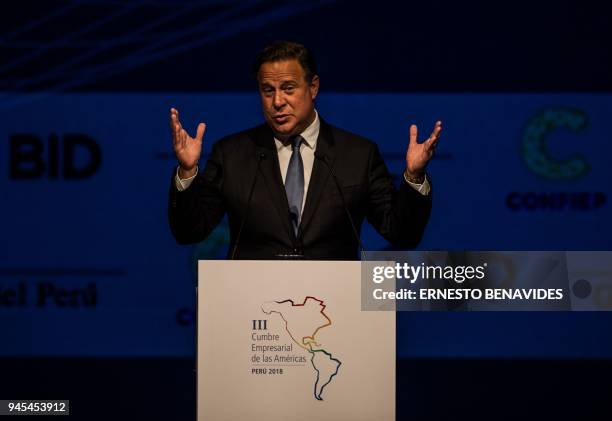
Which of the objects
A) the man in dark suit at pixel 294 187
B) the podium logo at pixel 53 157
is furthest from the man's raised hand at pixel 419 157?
the podium logo at pixel 53 157

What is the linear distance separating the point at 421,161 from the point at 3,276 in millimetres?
2907

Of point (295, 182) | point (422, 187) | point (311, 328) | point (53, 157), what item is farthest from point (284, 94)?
point (53, 157)

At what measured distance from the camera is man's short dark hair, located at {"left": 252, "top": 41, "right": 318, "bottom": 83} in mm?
3033

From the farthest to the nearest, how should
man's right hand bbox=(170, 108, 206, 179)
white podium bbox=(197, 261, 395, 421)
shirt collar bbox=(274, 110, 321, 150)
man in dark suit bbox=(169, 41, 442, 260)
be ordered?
shirt collar bbox=(274, 110, 321, 150) → man in dark suit bbox=(169, 41, 442, 260) → man's right hand bbox=(170, 108, 206, 179) → white podium bbox=(197, 261, 395, 421)

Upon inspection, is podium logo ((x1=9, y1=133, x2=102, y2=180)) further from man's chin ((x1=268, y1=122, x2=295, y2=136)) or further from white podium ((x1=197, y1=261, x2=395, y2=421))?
white podium ((x1=197, y1=261, x2=395, y2=421))

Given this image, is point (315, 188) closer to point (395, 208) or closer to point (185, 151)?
point (395, 208)

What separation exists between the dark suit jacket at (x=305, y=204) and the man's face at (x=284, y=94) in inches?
4.4

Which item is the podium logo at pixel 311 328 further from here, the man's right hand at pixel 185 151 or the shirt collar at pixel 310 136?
the shirt collar at pixel 310 136

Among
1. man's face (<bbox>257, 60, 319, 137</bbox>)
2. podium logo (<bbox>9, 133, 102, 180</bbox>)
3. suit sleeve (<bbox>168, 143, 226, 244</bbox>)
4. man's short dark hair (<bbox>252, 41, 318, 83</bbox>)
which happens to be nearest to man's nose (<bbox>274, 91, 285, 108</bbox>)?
man's face (<bbox>257, 60, 319, 137</bbox>)

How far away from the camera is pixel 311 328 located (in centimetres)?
230

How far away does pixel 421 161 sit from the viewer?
A: 9.09 ft

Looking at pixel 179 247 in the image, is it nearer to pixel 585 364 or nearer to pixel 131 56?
pixel 131 56

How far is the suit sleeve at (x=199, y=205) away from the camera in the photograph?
282cm

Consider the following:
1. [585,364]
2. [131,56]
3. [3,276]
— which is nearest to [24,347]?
[3,276]
